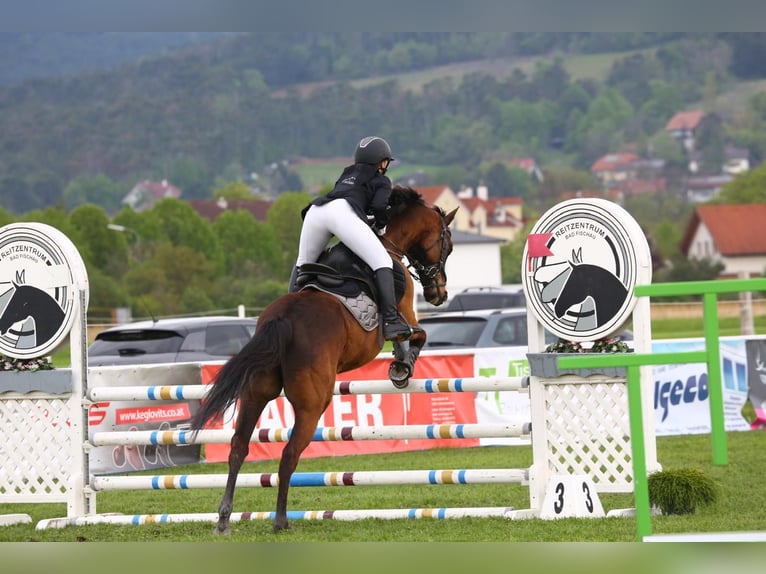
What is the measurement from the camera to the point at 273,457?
13375 millimetres

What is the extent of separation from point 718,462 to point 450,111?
7651 inches

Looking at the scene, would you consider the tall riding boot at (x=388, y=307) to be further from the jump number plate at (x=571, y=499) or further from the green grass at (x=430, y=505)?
the jump number plate at (x=571, y=499)

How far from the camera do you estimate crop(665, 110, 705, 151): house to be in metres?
176

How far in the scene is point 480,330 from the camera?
603 inches

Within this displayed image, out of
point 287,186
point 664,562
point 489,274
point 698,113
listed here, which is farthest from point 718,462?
point 698,113

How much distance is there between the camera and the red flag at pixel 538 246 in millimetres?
8109

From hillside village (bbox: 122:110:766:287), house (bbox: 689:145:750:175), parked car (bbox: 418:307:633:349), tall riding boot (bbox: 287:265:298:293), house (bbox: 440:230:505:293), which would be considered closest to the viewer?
tall riding boot (bbox: 287:265:298:293)

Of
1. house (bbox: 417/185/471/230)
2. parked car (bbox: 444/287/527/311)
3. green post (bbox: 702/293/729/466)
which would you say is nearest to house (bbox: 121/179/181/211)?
house (bbox: 417/185/471/230)

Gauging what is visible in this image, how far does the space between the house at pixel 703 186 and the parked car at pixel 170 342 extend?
474ft

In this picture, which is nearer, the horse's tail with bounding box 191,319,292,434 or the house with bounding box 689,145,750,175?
the horse's tail with bounding box 191,319,292,434

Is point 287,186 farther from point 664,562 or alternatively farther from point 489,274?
point 664,562

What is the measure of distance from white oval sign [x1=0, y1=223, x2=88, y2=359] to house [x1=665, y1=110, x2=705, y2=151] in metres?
171

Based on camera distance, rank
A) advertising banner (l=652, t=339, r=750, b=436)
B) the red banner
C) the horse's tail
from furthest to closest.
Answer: advertising banner (l=652, t=339, r=750, b=436), the red banner, the horse's tail

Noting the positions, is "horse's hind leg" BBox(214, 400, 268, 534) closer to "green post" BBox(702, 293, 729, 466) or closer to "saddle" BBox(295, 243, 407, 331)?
"saddle" BBox(295, 243, 407, 331)
